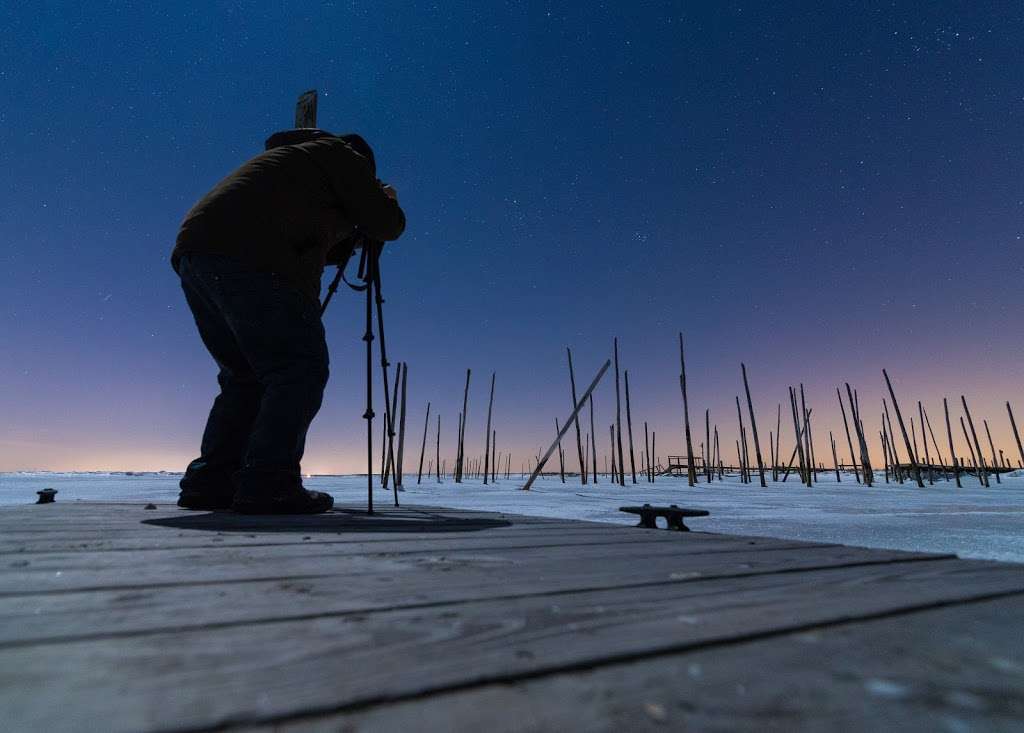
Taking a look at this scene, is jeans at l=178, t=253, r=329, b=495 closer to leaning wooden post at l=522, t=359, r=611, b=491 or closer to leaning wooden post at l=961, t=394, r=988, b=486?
leaning wooden post at l=522, t=359, r=611, b=491

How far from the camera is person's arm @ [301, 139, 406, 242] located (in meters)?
3.01

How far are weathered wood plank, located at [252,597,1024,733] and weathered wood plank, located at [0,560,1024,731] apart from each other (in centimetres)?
3

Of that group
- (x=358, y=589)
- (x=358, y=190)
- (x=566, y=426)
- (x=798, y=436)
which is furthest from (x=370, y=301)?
(x=798, y=436)

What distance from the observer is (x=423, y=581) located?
40.9 inches

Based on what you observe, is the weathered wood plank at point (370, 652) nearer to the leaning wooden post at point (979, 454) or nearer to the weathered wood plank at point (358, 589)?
the weathered wood plank at point (358, 589)

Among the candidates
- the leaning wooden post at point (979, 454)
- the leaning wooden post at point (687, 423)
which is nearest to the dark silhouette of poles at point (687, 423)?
the leaning wooden post at point (687, 423)

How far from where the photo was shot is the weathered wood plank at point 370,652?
1.50 ft

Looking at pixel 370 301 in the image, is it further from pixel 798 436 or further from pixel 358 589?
pixel 798 436

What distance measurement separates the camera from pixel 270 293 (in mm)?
2795

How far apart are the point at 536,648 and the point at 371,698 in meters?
0.21

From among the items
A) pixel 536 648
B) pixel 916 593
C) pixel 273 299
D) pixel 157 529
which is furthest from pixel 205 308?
pixel 916 593

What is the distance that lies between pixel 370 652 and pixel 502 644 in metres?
0.15

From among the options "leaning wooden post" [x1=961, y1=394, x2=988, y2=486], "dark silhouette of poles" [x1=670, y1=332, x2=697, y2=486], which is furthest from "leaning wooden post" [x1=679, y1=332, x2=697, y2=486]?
"leaning wooden post" [x1=961, y1=394, x2=988, y2=486]

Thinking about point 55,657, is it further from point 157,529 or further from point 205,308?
point 205,308
